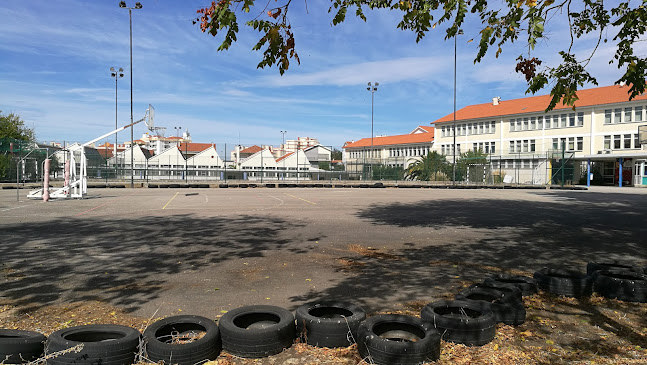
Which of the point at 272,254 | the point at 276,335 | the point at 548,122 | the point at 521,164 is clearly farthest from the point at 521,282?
the point at 548,122

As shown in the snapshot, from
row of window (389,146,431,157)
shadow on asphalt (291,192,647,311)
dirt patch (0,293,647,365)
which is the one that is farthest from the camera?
row of window (389,146,431,157)

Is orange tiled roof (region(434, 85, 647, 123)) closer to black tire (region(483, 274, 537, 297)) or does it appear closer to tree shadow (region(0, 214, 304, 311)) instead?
tree shadow (region(0, 214, 304, 311))

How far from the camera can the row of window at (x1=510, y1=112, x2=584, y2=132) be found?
55344 mm

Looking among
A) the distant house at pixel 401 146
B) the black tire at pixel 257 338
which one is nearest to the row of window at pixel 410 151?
the distant house at pixel 401 146

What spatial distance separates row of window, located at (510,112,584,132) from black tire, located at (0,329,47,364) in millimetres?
62801

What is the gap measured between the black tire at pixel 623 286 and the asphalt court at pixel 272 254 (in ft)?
4.81

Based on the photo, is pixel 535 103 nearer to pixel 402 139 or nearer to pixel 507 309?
pixel 402 139

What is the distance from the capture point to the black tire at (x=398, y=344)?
11.5 feet

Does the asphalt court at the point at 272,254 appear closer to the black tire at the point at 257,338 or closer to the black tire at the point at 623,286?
the black tire at the point at 257,338

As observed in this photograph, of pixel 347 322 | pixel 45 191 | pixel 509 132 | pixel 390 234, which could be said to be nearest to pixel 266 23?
pixel 347 322

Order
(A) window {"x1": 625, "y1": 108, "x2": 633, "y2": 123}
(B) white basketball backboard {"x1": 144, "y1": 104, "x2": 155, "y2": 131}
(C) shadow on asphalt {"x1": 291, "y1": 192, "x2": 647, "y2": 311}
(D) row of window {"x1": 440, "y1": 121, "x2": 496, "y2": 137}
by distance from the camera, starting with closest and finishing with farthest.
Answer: (C) shadow on asphalt {"x1": 291, "y1": 192, "x2": 647, "y2": 311} < (B) white basketball backboard {"x1": 144, "y1": 104, "x2": 155, "y2": 131} < (A) window {"x1": 625, "y1": 108, "x2": 633, "y2": 123} < (D) row of window {"x1": 440, "y1": 121, "x2": 496, "y2": 137}

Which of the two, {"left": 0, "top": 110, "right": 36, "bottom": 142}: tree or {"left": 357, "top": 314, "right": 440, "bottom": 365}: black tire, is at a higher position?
{"left": 0, "top": 110, "right": 36, "bottom": 142}: tree

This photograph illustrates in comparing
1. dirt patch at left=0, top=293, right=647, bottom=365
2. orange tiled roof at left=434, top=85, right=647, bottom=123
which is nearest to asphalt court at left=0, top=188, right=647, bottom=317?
dirt patch at left=0, top=293, right=647, bottom=365

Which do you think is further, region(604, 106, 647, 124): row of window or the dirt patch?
region(604, 106, 647, 124): row of window
